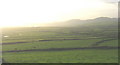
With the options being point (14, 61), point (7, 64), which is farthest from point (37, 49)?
point (7, 64)

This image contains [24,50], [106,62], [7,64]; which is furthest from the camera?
[24,50]

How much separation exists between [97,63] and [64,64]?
31.0 feet

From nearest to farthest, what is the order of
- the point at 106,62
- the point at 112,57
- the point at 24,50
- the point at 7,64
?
the point at 7,64 → the point at 106,62 → the point at 112,57 → the point at 24,50

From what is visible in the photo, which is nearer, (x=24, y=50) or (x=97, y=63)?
(x=97, y=63)

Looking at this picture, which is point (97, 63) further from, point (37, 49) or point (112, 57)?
point (37, 49)

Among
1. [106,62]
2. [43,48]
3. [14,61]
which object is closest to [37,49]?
[43,48]

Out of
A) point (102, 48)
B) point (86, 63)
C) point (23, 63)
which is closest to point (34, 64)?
point (23, 63)

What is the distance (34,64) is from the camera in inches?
2034

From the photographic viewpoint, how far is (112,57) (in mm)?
60375

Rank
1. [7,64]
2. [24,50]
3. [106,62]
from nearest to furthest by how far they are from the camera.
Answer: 1. [7,64]
2. [106,62]
3. [24,50]

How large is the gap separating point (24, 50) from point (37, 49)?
17.6 feet

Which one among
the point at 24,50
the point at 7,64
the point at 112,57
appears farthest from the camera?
the point at 24,50

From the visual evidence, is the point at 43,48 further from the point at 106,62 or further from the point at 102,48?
the point at 106,62

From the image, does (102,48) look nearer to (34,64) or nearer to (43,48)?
(43,48)
